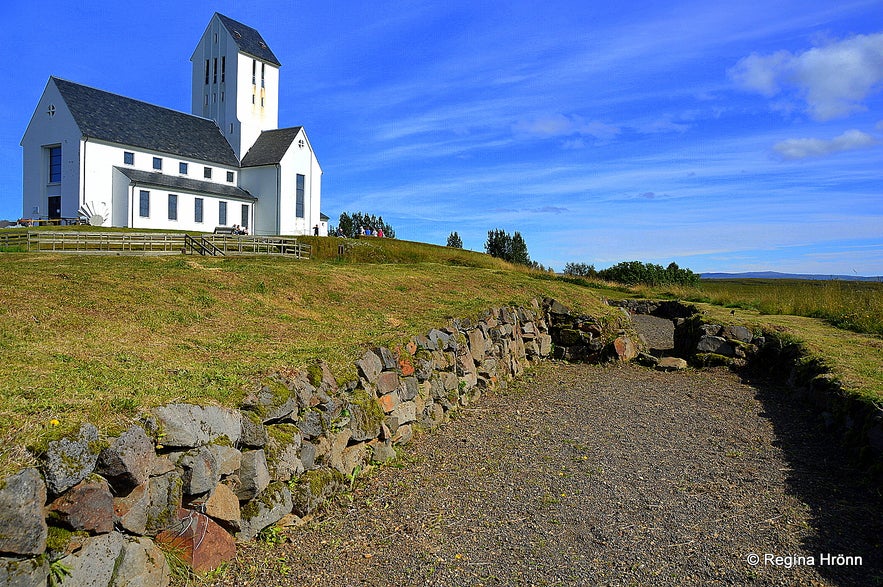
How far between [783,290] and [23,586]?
27.1m

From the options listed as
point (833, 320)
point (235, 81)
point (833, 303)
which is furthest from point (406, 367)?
point (235, 81)

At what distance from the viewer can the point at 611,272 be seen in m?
42.9

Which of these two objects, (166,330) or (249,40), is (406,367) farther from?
(249,40)

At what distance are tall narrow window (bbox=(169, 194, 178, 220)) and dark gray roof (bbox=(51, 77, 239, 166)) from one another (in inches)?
145

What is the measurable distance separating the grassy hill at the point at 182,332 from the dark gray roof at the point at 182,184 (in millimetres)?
29591

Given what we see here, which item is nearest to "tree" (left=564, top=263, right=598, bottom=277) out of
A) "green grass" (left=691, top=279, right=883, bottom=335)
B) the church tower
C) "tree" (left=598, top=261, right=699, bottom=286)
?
"tree" (left=598, top=261, right=699, bottom=286)

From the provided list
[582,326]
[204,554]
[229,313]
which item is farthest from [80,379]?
[582,326]

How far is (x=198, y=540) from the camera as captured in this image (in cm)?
437

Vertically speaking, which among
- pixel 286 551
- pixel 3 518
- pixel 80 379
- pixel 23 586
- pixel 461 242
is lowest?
pixel 286 551

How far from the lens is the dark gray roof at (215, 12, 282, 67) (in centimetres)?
5025

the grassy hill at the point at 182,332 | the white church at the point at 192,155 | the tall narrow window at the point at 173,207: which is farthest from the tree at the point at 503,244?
the grassy hill at the point at 182,332

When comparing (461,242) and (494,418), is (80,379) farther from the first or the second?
(461,242)

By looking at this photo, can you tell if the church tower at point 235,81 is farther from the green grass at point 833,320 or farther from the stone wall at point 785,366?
the stone wall at point 785,366

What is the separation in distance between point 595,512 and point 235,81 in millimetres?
52509
